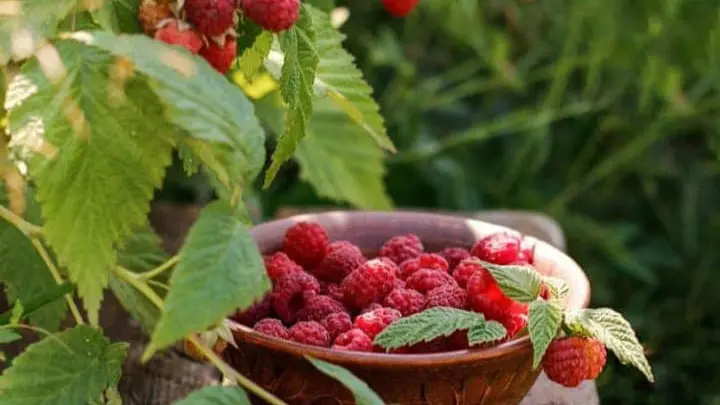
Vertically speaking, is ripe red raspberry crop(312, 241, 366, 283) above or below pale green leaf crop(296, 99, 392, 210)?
above

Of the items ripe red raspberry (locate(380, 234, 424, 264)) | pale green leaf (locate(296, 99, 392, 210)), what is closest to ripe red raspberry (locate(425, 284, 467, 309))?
ripe red raspberry (locate(380, 234, 424, 264))

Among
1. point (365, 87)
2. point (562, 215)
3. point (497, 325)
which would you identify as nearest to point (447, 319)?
point (497, 325)

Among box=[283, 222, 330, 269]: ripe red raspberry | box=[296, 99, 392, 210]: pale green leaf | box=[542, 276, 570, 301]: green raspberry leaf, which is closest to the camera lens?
box=[542, 276, 570, 301]: green raspberry leaf

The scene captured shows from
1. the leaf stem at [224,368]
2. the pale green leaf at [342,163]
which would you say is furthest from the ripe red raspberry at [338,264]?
the pale green leaf at [342,163]

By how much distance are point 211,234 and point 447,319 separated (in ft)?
0.64

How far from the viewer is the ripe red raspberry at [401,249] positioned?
94 cm

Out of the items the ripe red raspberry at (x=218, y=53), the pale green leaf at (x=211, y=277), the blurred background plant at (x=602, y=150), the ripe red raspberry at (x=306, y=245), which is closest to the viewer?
the pale green leaf at (x=211, y=277)

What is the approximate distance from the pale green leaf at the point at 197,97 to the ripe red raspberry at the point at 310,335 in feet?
0.52

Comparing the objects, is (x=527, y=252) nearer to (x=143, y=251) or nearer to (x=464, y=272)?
(x=464, y=272)

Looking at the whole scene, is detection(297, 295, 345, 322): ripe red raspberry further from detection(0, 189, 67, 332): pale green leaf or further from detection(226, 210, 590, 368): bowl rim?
detection(0, 189, 67, 332): pale green leaf

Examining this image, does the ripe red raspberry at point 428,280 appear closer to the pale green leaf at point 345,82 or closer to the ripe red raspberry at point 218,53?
the pale green leaf at point 345,82

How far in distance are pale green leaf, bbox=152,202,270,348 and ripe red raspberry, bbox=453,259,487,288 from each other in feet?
0.84

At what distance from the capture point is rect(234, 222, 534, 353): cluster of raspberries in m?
0.79

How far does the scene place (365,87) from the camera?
86 centimetres
